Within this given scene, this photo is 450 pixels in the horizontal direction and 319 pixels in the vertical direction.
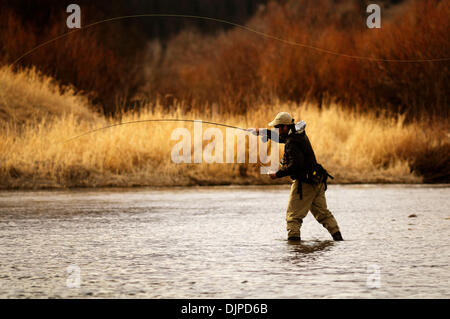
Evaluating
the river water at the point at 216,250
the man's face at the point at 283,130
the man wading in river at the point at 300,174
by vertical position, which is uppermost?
the man's face at the point at 283,130

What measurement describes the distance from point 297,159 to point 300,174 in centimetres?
18

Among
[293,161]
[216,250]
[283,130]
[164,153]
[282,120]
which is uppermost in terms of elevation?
[282,120]

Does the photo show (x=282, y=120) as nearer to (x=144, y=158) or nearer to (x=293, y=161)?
(x=293, y=161)

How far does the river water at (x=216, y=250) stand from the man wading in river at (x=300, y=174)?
335 mm

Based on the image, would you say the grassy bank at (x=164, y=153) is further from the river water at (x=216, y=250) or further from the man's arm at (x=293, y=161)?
the man's arm at (x=293, y=161)

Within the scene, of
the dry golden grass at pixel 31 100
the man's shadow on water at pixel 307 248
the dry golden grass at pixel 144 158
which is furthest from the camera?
the dry golden grass at pixel 31 100

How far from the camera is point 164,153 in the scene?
19.8 metres

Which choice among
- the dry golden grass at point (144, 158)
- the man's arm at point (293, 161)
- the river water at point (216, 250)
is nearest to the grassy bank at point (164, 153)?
the dry golden grass at point (144, 158)

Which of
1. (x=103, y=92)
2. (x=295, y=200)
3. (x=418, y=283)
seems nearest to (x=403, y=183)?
(x=295, y=200)

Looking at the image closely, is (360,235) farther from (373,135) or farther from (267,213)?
(373,135)

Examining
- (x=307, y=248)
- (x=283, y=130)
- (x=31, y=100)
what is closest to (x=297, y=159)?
(x=283, y=130)

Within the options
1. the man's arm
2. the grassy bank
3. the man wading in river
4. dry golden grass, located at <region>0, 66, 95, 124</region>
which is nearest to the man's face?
the man wading in river

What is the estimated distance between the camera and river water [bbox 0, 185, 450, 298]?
648 cm

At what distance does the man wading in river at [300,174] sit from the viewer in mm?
8812
